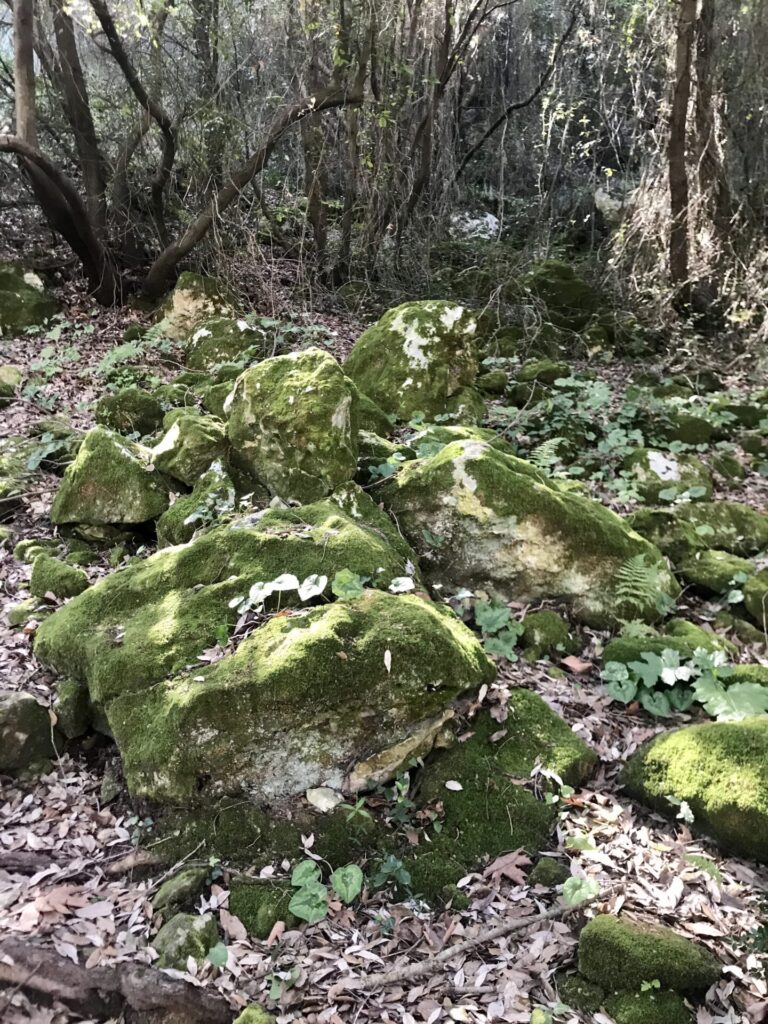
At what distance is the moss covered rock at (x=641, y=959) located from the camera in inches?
91.6

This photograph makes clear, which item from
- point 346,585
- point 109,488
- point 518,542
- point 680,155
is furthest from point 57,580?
point 680,155

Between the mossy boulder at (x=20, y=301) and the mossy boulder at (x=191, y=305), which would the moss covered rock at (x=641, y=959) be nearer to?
the mossy boulder at (x=191, y=305)

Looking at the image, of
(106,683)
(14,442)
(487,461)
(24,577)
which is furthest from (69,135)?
(106,683)

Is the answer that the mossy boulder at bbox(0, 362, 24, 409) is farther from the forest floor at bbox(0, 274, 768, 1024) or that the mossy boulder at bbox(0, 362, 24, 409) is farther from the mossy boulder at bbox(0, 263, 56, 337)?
the forest floor at bbox(0, 274, 768, 1024)

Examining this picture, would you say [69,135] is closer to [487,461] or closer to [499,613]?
[487,461]

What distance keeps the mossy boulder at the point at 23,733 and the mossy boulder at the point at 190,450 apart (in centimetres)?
206

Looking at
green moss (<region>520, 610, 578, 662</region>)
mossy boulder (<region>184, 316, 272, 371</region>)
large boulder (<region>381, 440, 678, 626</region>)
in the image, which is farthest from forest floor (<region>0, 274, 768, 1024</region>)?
mossy boulder (<region>184, 316, 272, 371</region>)

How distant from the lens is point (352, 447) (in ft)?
16.6

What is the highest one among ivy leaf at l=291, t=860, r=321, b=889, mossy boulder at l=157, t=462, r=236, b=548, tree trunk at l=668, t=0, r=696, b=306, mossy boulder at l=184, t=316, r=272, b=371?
tree trunk at l=668, t=0, r=696, b=306

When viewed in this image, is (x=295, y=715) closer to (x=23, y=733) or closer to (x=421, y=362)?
(x=23, y=733)

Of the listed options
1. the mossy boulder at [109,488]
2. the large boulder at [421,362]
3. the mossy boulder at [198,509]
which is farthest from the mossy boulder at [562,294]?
the mossy boulder at [109,488]

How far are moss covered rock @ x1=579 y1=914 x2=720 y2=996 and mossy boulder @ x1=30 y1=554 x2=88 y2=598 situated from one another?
12.0 feet

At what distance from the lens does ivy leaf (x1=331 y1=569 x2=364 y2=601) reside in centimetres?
351

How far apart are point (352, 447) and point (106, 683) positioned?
7.88 feet
